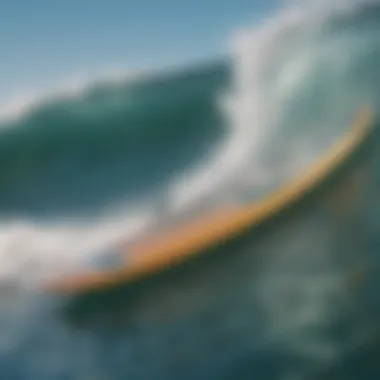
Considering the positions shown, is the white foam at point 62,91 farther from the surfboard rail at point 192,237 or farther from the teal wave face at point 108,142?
the surfboard rail at point 192,237

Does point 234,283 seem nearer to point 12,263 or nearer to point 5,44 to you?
point 12,263

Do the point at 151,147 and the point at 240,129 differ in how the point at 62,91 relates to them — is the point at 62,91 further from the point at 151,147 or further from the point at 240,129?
the point at 240,129

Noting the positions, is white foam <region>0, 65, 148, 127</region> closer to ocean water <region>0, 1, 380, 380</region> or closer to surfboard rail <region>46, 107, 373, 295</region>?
ocean water <region>0, 1, 380, 380</region>

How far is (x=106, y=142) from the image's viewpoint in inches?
47.6

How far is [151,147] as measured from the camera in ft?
3.97

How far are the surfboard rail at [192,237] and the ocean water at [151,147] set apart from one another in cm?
2

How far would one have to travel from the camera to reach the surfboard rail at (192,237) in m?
1.17

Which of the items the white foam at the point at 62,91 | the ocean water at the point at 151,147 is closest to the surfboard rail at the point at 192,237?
the ocean water at the point at 151,147

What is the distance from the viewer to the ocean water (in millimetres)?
1170

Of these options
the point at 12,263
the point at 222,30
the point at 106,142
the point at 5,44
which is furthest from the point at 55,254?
the point at 222,30

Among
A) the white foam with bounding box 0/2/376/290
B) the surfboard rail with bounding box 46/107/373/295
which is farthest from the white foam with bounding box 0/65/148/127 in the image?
the surfboard rail with bounding box 46/107/373/295

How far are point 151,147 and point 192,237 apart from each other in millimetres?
159

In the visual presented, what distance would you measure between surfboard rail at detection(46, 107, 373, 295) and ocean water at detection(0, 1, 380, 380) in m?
0.02

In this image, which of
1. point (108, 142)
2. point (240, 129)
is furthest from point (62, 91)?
point (240, 129)
